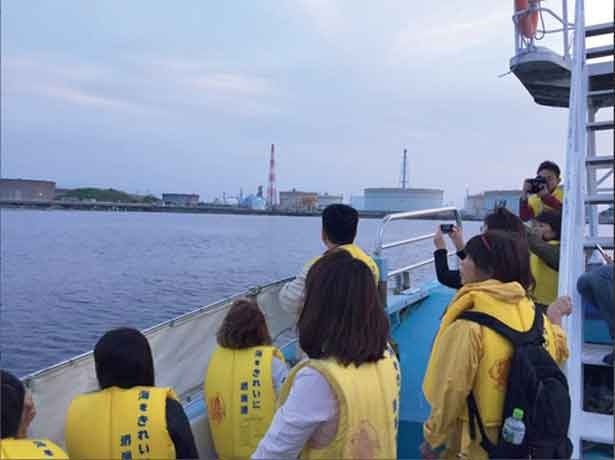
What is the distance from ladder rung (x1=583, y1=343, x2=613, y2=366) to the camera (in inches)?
103

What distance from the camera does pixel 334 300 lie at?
164 cm

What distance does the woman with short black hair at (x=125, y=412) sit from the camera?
2008 mm

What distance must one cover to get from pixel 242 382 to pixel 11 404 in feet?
3.89

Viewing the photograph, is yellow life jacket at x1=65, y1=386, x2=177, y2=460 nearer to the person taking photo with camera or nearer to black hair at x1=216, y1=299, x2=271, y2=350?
black hair at x1=216, y1=299, x2=271, y2=350

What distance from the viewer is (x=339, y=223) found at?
2922mm

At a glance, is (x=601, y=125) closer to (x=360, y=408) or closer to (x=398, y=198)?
(x=360, y=408)

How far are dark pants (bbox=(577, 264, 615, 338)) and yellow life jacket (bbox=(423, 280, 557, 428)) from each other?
2.69ft

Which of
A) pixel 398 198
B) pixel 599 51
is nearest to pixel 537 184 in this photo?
pixel 599 51

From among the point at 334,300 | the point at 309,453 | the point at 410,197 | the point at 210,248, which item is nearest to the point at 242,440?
the point at 309,453

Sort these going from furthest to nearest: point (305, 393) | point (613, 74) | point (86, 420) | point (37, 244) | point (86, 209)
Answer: point (86, 209) < point (37, 244) < point (613, 74) < point (86, 420) < point (305, 393)

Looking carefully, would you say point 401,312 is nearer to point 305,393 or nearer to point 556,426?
point 556,426

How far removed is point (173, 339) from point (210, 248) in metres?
26.8

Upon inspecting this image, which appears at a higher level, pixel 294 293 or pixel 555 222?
pixel 555 222

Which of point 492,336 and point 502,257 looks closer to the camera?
point 492,336
